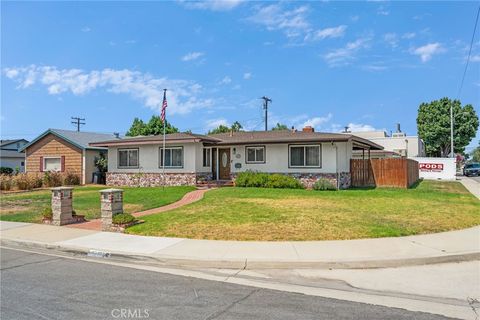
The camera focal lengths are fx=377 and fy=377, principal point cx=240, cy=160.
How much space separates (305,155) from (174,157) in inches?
334

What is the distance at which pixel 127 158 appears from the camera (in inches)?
1049

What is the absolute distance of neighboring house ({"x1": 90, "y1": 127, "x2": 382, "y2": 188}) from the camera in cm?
2267

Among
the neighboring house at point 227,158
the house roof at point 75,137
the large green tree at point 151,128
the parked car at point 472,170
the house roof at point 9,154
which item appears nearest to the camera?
the neighboring house at point 227,158

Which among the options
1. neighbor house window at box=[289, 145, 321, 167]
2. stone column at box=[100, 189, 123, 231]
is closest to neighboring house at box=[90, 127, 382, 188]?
neighbor house window at box=[289, 145, 321, 167]

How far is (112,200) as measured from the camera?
11.2 metres

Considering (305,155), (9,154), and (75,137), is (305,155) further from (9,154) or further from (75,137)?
(9,154)

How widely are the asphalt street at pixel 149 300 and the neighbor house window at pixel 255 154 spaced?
17728 mm

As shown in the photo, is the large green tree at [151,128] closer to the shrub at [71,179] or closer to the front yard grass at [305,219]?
the shrub at [71,179]

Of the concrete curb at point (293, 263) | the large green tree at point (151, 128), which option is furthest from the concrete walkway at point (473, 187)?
the large green tree at point (151, 128)

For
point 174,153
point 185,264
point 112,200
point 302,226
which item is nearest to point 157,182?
point 174,153

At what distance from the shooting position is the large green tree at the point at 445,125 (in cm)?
5397

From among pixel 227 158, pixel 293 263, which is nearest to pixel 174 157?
pixel 227 158

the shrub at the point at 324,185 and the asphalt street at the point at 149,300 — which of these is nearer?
the asphalt street at the point at 149,300

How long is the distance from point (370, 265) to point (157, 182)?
1958 centimetres
